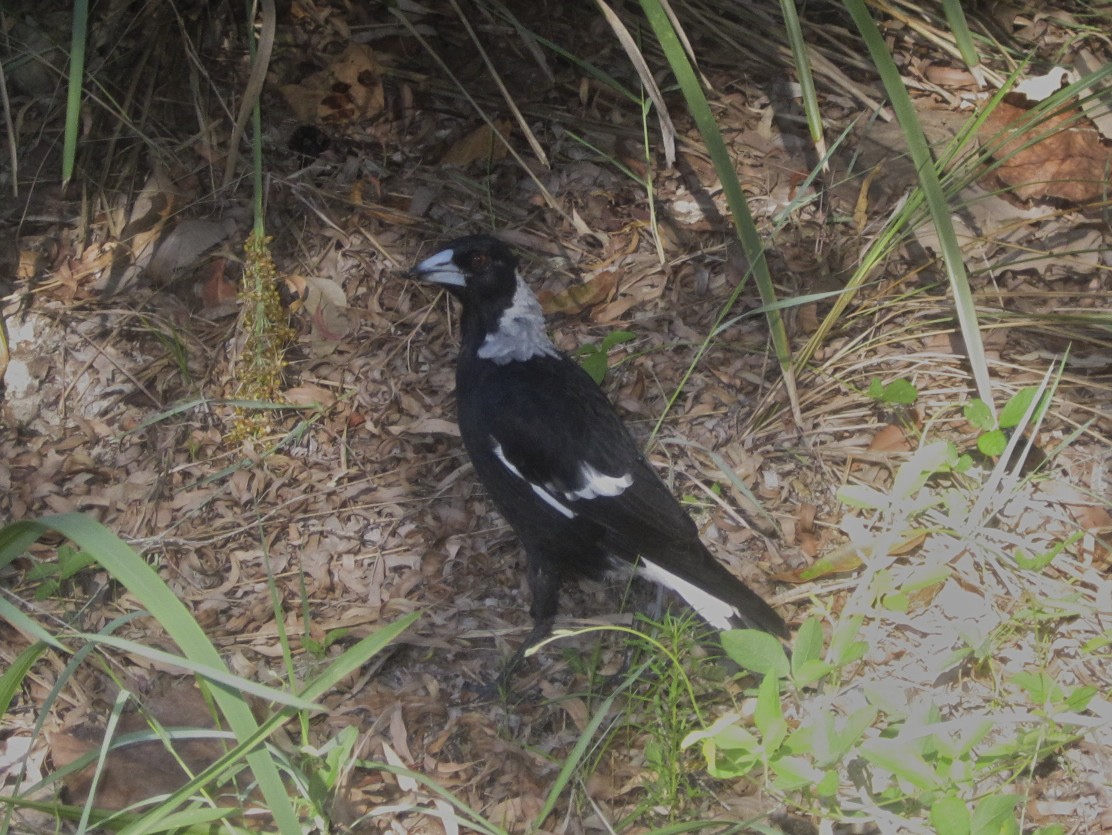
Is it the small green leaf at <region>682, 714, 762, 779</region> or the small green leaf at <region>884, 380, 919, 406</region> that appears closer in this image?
the small green leaf at <region>682, 714, 762, 779</region>

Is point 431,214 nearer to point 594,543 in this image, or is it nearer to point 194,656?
point 594,543

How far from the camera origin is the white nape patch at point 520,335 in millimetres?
2814

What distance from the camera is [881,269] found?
308cm

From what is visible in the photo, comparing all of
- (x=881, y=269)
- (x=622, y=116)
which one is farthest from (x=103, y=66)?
(x=881, y=269)

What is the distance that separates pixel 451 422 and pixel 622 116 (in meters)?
1.17

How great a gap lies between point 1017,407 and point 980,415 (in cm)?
8

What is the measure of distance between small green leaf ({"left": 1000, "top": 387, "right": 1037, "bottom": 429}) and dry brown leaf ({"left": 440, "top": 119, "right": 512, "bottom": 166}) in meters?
1.67

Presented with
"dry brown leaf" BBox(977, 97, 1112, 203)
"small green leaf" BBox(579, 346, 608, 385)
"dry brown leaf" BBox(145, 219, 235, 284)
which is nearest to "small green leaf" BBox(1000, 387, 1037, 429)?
"dry brown leaf" BBox(977, 97, 1112, 203)

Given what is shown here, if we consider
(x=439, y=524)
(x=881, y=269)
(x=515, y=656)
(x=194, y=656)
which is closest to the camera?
(x=194, y=656)

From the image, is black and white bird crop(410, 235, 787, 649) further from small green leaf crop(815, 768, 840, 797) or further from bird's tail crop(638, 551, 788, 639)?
small green leaf crop(815, 768, 840, 797)

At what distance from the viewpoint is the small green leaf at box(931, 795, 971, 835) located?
5.53 feet

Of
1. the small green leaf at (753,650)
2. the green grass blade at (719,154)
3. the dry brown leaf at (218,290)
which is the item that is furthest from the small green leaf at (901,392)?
the dry brown leaf at (218,290)

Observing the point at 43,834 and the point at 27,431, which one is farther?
the point at 27,431

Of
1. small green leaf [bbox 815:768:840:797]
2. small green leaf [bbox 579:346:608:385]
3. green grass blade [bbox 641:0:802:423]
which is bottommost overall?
small green leaf [bbox 579:346:608:385]
